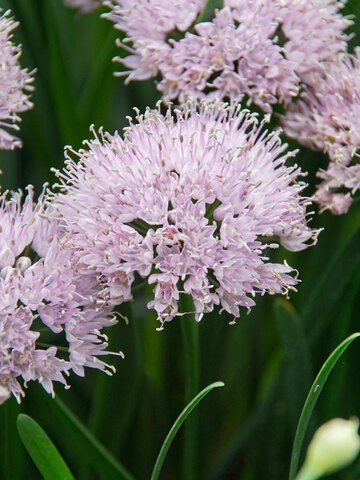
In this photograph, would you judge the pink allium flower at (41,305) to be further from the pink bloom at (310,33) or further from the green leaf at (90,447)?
the pink bloom at (310,33)

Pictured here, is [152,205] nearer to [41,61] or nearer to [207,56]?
[207,56]

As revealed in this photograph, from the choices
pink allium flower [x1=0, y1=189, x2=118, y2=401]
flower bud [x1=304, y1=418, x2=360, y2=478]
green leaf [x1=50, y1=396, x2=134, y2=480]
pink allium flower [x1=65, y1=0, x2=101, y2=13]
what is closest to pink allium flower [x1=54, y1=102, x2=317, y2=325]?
pink allium flower [x1=0, y1=189, x2=118, y2=401]

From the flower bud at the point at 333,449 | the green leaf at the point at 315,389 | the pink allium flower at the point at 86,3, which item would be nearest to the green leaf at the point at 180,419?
the green leaf at the point at 315,389

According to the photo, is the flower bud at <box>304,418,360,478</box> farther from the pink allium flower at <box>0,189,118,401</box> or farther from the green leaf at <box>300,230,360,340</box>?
the green leaf at <box>300,230,360,340</box>

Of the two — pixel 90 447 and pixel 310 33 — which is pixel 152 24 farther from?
pixel 90 447

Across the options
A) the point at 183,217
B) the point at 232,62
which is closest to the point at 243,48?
the point at 232,62

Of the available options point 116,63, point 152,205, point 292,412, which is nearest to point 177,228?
point 152,205
